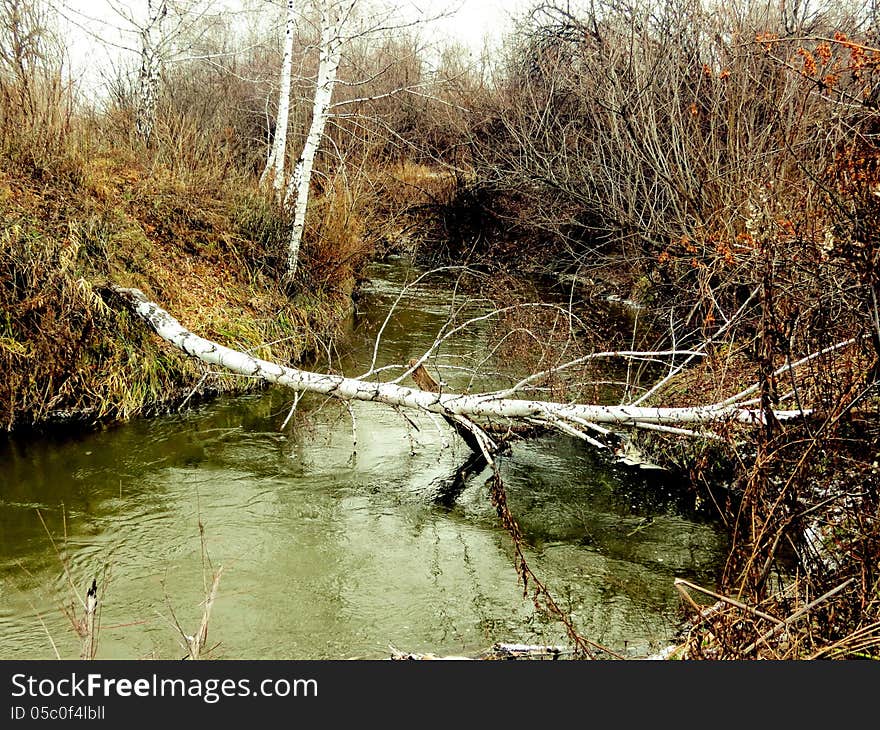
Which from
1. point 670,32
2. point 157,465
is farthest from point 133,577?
point 670,32

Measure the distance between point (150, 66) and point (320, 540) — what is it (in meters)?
8.98

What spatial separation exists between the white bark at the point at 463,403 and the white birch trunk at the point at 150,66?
592cm

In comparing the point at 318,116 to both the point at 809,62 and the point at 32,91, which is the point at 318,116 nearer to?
the point at 32,91

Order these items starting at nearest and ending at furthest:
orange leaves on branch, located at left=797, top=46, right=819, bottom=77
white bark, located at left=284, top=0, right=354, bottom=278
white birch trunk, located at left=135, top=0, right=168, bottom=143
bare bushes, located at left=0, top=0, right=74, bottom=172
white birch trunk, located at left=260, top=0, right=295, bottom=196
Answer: orange leaves on branch, located at left=797, top=46, right=819, bottom=77 → bare bushes, located at left=0, top=0, right=74, bottom=172 → white bark, located at left=284, top=0, right=354, bottom=278 → white birch trunk, located at left=260, top=0, right=295, bottom=196 → white birch trunk, located at left=135, top=0, right=168, bottom=143

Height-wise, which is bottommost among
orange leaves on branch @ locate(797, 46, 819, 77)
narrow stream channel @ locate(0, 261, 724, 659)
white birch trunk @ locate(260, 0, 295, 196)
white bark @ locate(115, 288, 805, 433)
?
narrow stream channel @ locate(0, 261, 724, 659)

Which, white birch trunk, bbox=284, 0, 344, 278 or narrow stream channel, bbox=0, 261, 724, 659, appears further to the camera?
white birch trunk, bbox=284, 0, 344, 278

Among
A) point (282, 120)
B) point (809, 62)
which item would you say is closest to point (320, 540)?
point (809, 62)

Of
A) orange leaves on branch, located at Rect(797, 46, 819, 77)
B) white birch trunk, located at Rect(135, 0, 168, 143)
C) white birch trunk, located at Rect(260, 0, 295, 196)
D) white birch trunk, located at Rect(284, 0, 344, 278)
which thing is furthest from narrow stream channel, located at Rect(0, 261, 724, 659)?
white birch trunk, located at Rect(135, 0, 168, 143)

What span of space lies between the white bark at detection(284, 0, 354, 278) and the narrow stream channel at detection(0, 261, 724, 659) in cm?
310

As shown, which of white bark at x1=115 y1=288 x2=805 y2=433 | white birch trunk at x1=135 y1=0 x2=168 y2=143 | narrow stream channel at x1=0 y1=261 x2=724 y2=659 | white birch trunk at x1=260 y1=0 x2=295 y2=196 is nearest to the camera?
narrow stream channel at x1=0 y1=261 x2=724 y2=659

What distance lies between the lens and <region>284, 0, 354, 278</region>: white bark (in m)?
9.96

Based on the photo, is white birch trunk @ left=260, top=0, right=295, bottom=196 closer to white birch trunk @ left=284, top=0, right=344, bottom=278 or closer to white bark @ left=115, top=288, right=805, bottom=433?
white birch trunk @ left=284, top=0, right=344, bottom=278

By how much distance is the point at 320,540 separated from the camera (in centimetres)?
625

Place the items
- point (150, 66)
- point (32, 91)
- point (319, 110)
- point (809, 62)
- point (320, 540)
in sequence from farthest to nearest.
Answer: point (150, 66) < point (319, 110) < point (32, 91) < point (809, 62) < point (320, 540)
